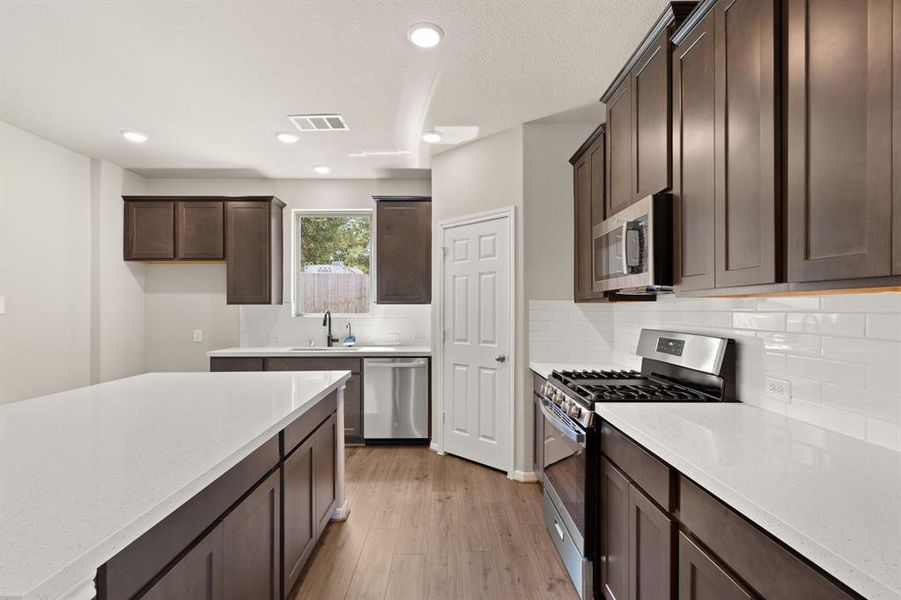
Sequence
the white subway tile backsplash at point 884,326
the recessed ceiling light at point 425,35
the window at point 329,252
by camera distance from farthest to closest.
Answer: the window at point 329,252, the recessed ceiling light at point 425,35, the white subway tile backsplash at point 884,326

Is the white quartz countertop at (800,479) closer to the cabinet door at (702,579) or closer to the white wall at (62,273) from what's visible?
the cabinet door at (702,579)

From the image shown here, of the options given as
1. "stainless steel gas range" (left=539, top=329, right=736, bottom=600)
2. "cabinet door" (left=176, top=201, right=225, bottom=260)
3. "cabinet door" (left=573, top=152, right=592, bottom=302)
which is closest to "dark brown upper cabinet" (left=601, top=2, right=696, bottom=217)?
"cabinet door" (left=573, top=152, right=592, bottom=302)

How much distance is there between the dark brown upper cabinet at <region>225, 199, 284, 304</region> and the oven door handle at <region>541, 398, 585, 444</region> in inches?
128

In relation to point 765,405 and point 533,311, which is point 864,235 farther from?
point 533,311

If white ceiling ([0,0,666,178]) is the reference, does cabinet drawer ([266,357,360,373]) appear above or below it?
below

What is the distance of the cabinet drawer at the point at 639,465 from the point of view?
1370 millimetres

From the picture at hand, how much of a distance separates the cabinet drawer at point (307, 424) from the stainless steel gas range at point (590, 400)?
125 centimetres

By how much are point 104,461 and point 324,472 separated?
142cm

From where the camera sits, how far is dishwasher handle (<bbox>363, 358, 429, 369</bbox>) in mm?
4324

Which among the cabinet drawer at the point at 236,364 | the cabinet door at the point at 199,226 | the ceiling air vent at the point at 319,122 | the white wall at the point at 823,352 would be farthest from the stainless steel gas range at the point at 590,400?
the cabinet door at the point at 199,226

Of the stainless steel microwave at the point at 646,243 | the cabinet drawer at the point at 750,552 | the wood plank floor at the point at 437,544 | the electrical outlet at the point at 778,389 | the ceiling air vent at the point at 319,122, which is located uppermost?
the ceiling air vent at the point at 319,122

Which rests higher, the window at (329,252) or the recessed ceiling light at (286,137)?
the recessed ceiling light at (286,137)

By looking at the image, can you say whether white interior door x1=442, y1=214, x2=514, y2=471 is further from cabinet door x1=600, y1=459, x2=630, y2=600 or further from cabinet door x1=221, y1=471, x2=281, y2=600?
cabinet door x1=221, y1=471, x2=281, y2=600

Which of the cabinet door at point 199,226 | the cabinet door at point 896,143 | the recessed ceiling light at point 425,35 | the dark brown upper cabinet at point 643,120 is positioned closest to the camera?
the cabinet door at point 896,143
